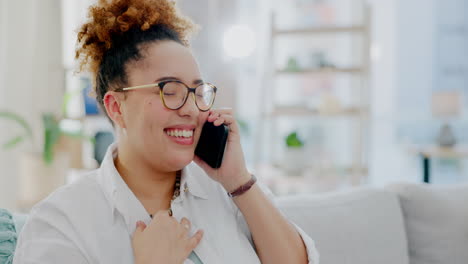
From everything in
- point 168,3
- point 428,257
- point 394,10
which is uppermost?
point 394,10

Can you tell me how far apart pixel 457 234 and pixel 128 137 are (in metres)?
1.09

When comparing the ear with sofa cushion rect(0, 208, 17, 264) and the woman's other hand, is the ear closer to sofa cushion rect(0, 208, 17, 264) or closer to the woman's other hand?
the woman's other hand

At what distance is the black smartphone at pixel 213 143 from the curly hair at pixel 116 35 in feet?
0.72

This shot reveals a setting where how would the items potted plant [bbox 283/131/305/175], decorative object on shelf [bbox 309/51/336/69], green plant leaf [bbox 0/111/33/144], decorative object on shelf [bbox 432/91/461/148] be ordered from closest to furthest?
green plant leaf [bbox 0/111/33/144] < potted plant [bbox 283/131/305/175] < decorative object on shelf [bbox 309/51/336/69] < decorative object on shelf [bbox 432/91/461/148]

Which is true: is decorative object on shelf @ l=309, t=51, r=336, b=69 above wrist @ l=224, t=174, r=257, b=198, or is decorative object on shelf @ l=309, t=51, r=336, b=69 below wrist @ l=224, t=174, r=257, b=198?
above

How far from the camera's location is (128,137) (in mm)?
1027

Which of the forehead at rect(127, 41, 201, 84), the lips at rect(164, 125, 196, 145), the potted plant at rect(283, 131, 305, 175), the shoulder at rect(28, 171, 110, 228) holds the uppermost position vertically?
the forehead at rect(127, 41, 201, 84)

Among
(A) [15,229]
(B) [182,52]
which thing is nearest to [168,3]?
(B) [182,52]

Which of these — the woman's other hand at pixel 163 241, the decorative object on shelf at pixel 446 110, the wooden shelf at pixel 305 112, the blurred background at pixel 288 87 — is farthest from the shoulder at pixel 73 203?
the decorative object on shelf at pixel 446 110

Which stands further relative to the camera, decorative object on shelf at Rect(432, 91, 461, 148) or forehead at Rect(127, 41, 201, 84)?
decorative object on shelf at Rect(432, 91, 461, 148)

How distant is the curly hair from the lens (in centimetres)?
102

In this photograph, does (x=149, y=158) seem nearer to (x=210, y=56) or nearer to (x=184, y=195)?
(x=184, y=195)

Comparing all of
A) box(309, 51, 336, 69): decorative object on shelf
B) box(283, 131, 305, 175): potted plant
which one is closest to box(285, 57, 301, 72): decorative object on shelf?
box(309, 51, 336, 69): decorative object on shelf

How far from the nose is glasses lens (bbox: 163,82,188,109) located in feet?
0.03
